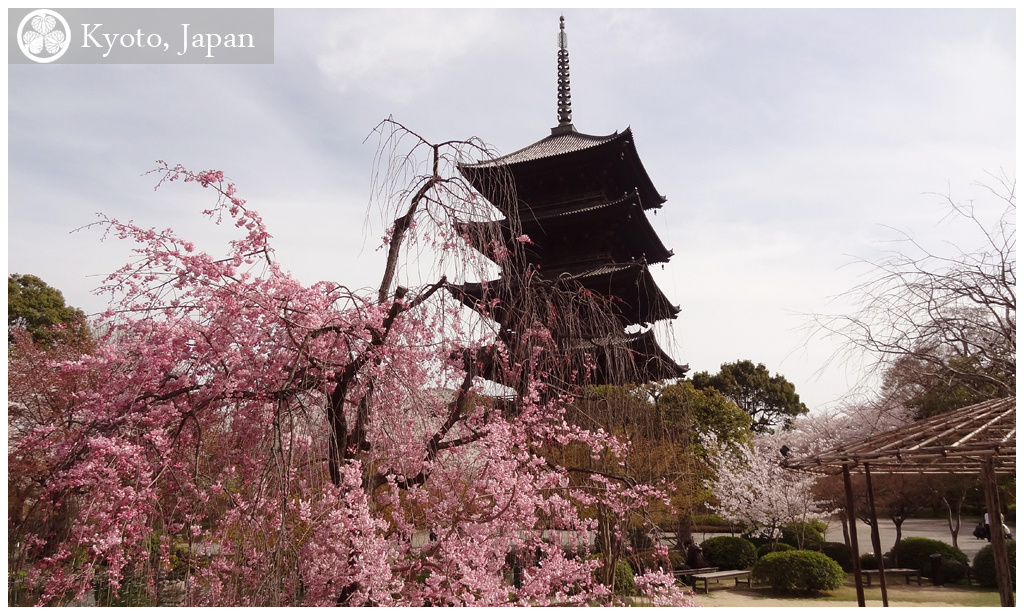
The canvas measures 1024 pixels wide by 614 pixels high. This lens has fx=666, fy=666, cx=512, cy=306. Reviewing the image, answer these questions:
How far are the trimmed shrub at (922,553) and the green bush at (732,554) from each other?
256 centimetres

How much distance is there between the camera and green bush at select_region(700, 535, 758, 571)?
510 inches

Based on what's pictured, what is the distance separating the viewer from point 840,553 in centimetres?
1359

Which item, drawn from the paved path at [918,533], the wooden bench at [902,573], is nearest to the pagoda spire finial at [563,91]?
the wooden bench at [902,573]

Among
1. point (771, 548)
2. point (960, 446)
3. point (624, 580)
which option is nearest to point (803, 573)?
point (771, 548)

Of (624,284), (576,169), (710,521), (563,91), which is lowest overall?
(710,521)

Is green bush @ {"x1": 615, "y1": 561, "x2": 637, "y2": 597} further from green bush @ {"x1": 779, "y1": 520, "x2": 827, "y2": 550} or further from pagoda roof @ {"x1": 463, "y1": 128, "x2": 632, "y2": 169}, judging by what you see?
green bush @ {"x1": 779, "y1": 520, "x2": 827, "y2": 550}

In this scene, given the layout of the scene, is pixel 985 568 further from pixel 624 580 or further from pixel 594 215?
pixel 594 215

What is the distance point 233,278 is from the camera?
3.32 meters

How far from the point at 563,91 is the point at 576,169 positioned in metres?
2.04

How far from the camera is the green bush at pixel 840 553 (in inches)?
525

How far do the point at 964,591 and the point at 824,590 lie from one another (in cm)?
216

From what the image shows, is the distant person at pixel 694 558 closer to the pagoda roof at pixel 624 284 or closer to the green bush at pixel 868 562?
the green bush at pixel 868 562

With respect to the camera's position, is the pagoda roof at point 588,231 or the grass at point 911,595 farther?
the grass at point 911,595

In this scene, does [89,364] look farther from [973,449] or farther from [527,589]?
[973,449]
